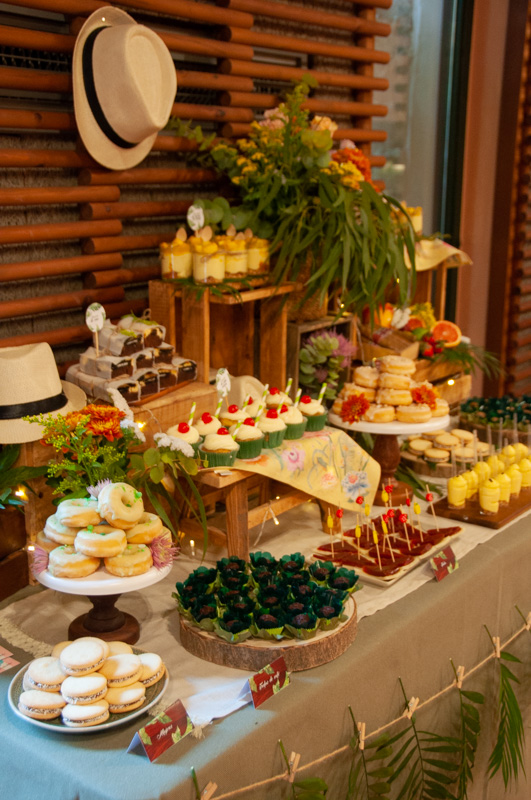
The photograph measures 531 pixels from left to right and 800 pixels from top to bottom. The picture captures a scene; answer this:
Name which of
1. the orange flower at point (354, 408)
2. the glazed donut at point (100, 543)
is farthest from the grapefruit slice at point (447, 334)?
the glazed donut at point (100, 543)

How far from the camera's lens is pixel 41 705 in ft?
5.57

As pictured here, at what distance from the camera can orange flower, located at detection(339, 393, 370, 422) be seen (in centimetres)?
304

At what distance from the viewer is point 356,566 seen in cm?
253

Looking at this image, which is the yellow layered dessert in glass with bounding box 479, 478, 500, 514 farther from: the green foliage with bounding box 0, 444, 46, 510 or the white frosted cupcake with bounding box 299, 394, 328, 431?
the green foliage with bounding box 0, 444, 46, 510

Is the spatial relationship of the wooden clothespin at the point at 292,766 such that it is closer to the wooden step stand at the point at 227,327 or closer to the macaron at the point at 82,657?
the macaron at the point at 82,657

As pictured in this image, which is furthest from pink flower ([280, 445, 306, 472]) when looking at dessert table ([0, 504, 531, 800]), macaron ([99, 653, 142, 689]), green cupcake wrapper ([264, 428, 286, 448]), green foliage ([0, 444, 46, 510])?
macaron ([99, 653, 142, 689])

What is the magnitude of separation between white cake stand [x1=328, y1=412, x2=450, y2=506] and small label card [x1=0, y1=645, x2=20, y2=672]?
145 cm

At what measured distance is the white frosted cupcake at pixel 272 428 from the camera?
2.63 meters

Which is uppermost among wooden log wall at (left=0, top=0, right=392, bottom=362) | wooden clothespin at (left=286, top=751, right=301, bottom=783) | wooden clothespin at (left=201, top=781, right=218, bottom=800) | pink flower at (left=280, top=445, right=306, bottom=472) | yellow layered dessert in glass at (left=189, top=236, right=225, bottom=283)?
wooden log wall at (left=0, top=0, right=392, bottom=362)

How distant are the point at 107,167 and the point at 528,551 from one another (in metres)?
1.97

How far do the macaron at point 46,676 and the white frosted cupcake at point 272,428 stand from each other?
1.06 metres

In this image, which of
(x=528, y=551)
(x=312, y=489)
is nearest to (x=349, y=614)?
(x=312, y=489)

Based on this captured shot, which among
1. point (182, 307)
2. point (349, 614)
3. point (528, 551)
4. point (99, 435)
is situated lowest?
point (528, 551)

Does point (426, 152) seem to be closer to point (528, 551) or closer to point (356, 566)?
point (528, 551)
